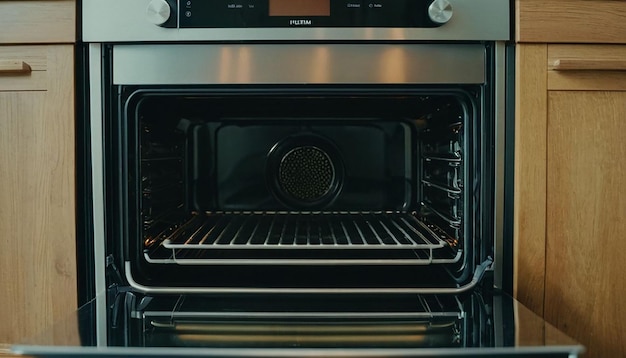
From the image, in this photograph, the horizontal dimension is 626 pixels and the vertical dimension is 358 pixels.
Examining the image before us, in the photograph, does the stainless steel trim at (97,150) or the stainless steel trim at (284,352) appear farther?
the stainless steel trim at (97,150)

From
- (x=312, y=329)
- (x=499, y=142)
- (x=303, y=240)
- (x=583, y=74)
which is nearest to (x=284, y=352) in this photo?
(x=312, y=329)

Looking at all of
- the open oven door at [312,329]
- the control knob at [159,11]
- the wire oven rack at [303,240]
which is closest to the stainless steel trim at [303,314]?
Result: the open oven door at [312,329]

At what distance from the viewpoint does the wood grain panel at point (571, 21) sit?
91 centimetres

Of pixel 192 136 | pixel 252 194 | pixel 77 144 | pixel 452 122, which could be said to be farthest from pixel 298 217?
pixel 77 144

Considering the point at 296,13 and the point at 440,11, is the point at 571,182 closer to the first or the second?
the point at 440,11

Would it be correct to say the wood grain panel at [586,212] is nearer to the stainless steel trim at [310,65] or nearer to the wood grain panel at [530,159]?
the wood grain panel at [530,159]

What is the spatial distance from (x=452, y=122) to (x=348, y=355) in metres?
0.58

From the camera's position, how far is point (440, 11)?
0.88 m

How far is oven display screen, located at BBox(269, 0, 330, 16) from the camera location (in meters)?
0.89

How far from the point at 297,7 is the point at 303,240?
456 millimetres

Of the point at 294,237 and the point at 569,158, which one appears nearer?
the point at 569,158

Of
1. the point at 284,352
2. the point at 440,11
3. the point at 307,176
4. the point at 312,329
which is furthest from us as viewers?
the point at 307,176

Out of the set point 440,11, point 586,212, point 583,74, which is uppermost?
point 440,11

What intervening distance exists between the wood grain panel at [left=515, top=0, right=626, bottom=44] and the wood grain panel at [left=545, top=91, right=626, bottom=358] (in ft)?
0.33
